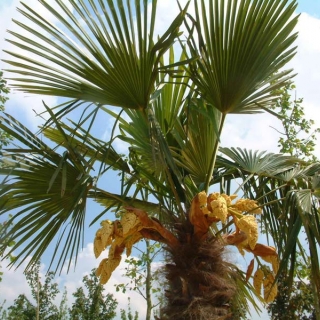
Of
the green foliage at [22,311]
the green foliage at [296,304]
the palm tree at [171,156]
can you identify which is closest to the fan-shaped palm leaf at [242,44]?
the palm tree at [171,156]

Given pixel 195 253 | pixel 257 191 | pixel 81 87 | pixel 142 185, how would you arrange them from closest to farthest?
pixel 195 253 < pixel 81 87 < pixel 142 185 < pixel 257 191

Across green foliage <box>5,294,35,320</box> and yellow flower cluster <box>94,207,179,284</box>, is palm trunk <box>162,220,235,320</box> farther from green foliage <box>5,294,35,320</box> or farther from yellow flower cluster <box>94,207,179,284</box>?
green foliage <box>5,294,35,320</box>

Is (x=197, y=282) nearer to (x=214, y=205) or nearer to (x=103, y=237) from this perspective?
(x=214, y=205)

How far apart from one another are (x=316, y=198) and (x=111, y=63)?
70.1 inches

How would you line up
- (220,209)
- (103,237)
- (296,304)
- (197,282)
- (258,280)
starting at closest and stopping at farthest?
(220,209) < (197,282) < (103,237) < (258,280) < (296,304)

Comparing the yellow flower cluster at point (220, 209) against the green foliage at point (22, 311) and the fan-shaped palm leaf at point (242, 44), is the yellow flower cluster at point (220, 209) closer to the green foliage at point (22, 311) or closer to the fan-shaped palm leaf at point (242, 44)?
the fan-shaped palm leaf at point (242, 44)

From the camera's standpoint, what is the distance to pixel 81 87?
11.5 feet

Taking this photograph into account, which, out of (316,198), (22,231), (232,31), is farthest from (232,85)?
(22,231)

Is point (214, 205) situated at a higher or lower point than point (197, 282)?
higher

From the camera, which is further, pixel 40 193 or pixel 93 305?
pixel 93 305

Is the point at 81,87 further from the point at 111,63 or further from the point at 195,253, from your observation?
the point at 195,253

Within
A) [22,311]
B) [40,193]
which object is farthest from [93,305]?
[40,193]

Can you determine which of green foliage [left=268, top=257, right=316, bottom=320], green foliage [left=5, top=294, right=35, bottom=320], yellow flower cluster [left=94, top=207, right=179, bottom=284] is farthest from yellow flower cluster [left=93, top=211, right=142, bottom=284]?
green foliage [left=5, top=294, right=35, bottom=320]

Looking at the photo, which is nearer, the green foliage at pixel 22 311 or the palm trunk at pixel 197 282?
the palm trunk at pixel 197 282
